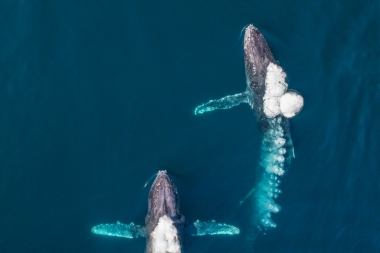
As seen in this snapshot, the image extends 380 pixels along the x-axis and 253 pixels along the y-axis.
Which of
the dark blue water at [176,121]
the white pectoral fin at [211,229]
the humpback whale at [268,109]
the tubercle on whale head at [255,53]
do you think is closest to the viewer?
the white pectoral fin at [211,229]

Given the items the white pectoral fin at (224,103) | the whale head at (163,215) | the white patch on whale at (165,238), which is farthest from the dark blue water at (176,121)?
the white patch on whale at (165,238)

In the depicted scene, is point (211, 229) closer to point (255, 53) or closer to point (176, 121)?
point (176, 121)

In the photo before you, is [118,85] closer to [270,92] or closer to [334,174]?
[270,92]

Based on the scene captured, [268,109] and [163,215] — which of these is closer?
[163,215]

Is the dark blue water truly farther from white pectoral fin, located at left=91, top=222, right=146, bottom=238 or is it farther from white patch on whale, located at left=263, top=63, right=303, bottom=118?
white patch on whale, located at left=263, top=63, right=303, bottom=118

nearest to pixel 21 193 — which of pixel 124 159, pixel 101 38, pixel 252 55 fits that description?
pixel 124 159

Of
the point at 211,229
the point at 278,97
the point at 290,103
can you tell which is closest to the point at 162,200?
the point at 211,229

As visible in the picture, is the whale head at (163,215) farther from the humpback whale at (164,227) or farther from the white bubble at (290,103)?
the white bubble at (290,103)
